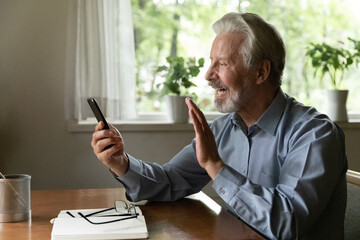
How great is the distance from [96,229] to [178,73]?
5.68 ft

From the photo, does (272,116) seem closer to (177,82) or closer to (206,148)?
(206,148)

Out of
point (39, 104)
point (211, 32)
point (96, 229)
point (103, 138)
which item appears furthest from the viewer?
point (211, 32)

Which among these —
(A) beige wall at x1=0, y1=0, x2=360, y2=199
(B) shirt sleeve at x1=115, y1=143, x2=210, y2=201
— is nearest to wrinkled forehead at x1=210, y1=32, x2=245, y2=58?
(B) shirt sleeve at x1=115, y1=143, x2=210, y2=201

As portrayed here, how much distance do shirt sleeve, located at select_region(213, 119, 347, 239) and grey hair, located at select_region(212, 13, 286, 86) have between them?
0.35m

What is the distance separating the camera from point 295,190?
1.36 meters

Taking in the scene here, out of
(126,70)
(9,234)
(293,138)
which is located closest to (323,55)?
(126,70)

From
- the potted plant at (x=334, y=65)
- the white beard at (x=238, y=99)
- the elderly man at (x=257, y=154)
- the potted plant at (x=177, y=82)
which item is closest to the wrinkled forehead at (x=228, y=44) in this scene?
the elderly man at (x=257, y=154)

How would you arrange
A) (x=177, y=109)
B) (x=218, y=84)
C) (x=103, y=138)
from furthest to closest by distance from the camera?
1. (x=177, y=109)
2. (x=218, y=84)
3. (x=103, y=138)

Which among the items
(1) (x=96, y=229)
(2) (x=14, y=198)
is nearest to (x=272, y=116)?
(1) (x=96, y=229)

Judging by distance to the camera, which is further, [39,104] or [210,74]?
[39,104]

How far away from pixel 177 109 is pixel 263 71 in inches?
47.6

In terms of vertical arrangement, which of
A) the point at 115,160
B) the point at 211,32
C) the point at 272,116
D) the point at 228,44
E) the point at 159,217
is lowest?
the point at 159,217

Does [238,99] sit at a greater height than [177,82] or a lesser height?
lesser

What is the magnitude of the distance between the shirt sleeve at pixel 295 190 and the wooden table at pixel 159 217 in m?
0.06
